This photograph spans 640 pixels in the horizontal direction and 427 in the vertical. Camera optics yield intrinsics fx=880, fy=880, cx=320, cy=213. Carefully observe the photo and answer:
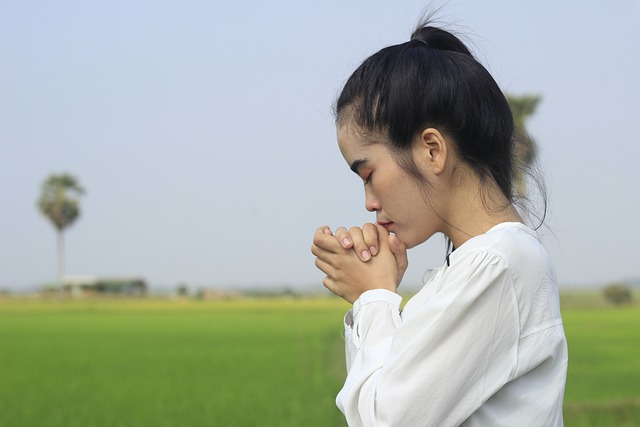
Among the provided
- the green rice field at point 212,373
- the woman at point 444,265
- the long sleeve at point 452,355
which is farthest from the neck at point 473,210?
the green rice field at point 212,373

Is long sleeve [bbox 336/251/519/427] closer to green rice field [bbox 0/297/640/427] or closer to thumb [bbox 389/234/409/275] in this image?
thumb [bbox 389/234/409/275]

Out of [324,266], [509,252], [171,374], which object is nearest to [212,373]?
[171,374]

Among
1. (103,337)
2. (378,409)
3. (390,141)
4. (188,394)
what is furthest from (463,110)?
(103,337)

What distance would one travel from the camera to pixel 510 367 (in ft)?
4.60

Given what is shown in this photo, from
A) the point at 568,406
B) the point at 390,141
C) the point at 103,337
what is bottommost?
the point at 103,337

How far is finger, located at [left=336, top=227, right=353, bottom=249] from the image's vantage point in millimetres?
1614

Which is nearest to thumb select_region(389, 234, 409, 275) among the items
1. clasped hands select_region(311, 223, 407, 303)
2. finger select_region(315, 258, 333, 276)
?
clasped hands select_region(311, 223, 407, 303)

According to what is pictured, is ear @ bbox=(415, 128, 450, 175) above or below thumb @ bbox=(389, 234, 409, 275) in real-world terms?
above

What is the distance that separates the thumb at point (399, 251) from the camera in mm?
1583

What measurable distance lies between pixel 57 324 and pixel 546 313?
84.5 feet

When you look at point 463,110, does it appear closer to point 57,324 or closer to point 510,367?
point 510,367

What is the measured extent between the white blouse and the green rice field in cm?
605

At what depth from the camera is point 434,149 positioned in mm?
1502

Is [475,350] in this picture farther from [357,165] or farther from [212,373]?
[212,373]
